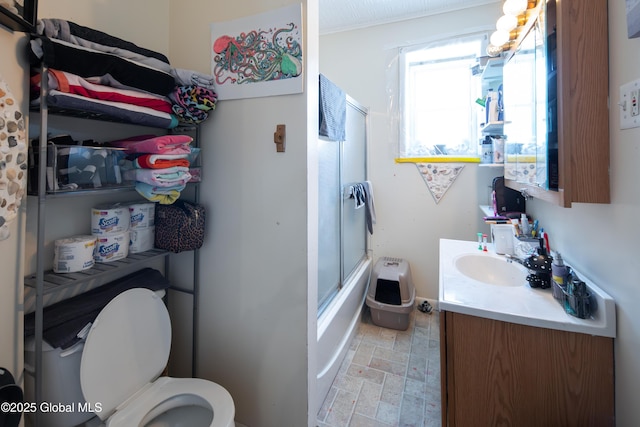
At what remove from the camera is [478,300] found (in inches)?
41.8

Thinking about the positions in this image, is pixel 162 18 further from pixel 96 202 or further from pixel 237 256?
pixel 237 256

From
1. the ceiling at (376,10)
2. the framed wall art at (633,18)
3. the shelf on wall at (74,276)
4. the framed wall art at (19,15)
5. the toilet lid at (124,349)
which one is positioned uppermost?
the ceiling at (376,10)

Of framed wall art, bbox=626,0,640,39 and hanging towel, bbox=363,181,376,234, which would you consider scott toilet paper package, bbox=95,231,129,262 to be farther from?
hanging towel, bbox=363,181,376,234

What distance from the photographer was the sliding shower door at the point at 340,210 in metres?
1.83

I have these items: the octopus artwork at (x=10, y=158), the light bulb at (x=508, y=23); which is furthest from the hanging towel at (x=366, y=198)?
the octopus artwork at (x=10, y=158)

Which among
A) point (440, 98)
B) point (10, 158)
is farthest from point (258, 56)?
point (440, 98)

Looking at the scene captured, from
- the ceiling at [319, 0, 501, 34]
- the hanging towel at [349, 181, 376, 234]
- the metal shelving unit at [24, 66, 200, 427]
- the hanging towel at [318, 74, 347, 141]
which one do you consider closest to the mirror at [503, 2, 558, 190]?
the hanging towel at [318, 74, 347, 141]

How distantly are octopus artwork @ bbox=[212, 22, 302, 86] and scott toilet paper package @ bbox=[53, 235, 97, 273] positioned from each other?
88 cm

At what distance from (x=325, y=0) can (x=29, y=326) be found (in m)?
2.71

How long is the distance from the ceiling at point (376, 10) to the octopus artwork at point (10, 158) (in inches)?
89.1

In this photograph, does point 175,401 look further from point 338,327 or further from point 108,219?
point 338,327

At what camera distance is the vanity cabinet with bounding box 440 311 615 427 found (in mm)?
893

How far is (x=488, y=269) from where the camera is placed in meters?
1.56

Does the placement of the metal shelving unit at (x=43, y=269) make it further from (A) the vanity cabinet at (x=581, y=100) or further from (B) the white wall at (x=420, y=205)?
(B) the white wall at (x=420, y=205)
